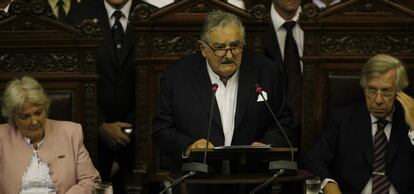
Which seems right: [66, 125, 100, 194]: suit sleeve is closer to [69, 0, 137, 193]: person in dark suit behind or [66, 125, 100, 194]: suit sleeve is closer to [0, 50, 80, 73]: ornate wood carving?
[0, 50, 80, 73]: ornate wood carving

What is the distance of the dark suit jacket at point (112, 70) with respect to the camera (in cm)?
330

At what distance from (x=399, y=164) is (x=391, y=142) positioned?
0.08m

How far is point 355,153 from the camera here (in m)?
2.90

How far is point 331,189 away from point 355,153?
19 centimetres

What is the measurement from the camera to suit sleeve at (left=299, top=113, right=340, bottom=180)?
288cm

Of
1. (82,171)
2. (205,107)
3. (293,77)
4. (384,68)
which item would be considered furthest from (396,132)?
(82,171)

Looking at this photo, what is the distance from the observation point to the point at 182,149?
8.41 feet

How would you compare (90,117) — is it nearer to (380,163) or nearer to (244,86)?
(244,86)

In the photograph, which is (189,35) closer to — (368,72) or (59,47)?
(59,47)

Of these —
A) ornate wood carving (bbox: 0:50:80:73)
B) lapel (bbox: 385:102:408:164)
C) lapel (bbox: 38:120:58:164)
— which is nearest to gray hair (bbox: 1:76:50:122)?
lapel (bbox: 38:120:58:164)

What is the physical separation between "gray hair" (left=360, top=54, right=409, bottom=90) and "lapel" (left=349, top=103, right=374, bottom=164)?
4.3 inches

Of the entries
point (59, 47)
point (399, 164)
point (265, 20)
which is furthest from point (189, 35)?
point (399, 164)

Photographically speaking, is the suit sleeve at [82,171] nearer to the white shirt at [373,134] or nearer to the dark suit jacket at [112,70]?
the dark suit jacket at [112,70]

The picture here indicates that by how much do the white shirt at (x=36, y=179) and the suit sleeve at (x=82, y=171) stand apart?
74mm
